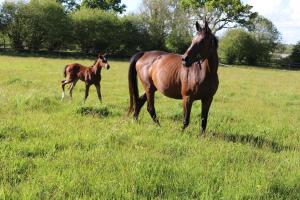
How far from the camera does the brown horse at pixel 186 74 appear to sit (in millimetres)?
7438

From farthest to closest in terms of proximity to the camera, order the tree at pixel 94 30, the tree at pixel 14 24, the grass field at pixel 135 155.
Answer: the tree at pixel 94 30 → the tree at pixel 14 24 → the grass field at pixel 135 155

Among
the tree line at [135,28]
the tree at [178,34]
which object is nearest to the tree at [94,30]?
the tree line at [135,28]

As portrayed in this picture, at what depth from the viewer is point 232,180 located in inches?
199

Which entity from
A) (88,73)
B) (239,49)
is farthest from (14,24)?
(88,73)

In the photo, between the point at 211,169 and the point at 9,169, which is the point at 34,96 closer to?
the point at 9,169

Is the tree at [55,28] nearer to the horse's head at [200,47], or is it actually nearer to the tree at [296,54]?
the tree at [296,54]

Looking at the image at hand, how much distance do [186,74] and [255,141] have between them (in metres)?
1.89

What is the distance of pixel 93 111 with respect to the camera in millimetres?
9453

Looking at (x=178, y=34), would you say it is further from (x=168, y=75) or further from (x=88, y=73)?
(x=168, y=75)

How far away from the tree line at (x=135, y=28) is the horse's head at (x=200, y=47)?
44099mm

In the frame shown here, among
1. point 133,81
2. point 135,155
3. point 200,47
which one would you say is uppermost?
point 200,47

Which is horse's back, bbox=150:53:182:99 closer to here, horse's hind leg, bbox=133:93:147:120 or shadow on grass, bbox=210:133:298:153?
horse's hind leg, bbox=133:93:147:120

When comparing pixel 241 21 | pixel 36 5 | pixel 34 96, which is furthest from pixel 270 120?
pixel 241 21

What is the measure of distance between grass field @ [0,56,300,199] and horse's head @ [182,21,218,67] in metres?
1.43
